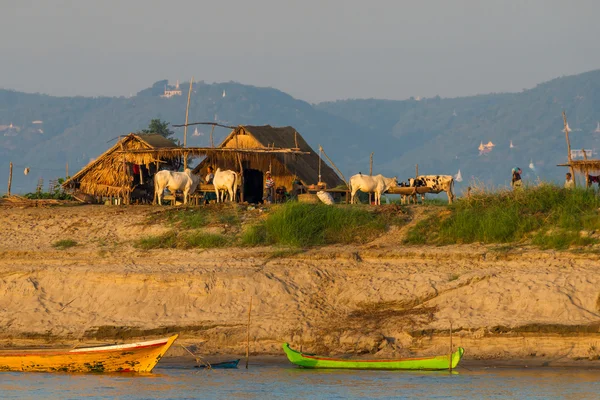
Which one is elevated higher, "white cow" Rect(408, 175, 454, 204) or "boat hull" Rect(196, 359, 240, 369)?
"white cow" Rect(408, 175, 454, 204)

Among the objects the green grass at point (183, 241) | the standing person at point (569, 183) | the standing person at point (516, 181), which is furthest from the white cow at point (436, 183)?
the green grass at point (183, 241)

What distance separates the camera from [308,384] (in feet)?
65.2

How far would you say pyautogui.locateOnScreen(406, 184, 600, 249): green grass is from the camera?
80.9 ft

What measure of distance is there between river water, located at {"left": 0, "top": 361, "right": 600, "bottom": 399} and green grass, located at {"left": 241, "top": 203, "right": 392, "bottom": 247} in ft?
17.9

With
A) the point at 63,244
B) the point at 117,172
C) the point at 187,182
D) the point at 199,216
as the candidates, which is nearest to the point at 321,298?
the point at 199,216

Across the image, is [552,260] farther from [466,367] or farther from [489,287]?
[466,367]

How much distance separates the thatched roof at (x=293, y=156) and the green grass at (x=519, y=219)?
706cm

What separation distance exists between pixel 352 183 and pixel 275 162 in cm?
349

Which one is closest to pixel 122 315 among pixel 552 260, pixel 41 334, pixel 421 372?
pixel 41 334

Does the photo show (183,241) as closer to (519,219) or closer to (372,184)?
(372,184)

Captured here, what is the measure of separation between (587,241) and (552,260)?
3.74ft

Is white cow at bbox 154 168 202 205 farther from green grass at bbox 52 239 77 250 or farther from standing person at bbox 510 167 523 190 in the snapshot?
standing person at bbox 510 167 523 190

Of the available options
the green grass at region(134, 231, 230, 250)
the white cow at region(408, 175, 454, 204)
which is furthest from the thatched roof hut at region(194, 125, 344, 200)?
the green grass at region(134, 231, 230, 250)

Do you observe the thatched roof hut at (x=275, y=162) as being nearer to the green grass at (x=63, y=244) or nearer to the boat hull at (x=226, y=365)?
the green grass at (x=63, y=244)
